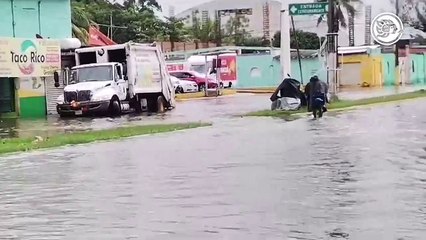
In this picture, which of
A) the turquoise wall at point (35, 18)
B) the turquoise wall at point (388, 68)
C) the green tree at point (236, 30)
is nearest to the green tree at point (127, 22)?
the green tree at point (236, 30)

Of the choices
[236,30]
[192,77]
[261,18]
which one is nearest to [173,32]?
[236,30]

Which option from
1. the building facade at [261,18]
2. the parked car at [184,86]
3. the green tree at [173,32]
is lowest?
the parked car at [184,86]

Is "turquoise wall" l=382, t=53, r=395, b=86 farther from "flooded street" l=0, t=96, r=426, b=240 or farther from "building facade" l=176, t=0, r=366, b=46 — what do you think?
"flooded street" l=0, t=96, r=426, b=240

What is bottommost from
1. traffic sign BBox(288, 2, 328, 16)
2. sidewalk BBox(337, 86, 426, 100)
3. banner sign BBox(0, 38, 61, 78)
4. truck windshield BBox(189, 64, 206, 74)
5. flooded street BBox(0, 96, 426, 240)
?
sidewalk BBox(337, 86, 426, 100)

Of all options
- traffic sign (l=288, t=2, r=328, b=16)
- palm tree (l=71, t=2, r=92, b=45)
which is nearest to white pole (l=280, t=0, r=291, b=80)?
traffic sign (l=288, t=2, r=328, b=16)

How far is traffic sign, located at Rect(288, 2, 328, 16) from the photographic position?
32812mm

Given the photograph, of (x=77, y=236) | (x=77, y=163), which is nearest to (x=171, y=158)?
(x=77, y=163)

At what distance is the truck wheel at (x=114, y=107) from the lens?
35.3m

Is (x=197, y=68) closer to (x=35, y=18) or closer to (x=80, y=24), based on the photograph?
(x=80, y=24)

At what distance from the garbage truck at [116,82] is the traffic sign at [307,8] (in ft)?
25.2

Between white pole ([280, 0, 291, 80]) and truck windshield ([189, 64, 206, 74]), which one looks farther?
truck windshield ([189, 64, 206, 74])

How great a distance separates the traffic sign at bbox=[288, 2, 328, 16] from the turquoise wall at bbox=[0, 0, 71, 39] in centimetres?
1321

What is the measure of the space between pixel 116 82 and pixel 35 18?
692 centimetres

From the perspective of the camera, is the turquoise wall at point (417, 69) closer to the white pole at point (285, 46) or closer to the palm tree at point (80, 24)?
the palm tree at point (80, 24)
